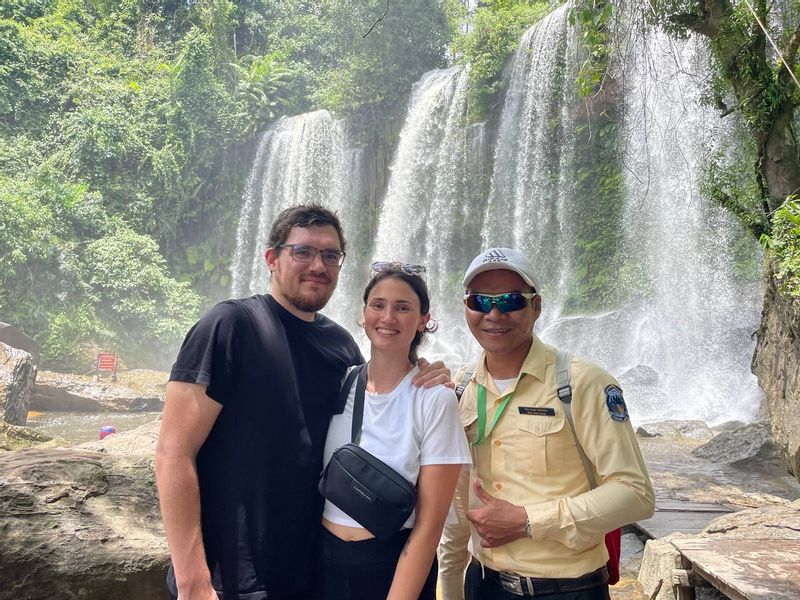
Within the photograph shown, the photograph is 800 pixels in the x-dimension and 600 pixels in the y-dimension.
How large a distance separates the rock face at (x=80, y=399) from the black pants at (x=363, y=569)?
14133 mm

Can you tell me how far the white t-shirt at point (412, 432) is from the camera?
1637 mm

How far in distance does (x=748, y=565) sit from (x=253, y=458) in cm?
167

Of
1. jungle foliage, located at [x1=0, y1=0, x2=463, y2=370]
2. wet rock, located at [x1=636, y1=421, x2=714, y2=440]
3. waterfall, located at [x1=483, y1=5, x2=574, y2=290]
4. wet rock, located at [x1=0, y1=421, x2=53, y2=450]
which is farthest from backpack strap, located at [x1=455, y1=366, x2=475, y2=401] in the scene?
jungle foliage, located at [x1=0, y1=0, x2=463, y2=370]

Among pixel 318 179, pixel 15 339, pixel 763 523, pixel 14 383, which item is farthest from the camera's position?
pixel 318 179

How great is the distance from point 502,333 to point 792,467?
3800 mm

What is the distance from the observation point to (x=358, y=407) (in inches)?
69.2

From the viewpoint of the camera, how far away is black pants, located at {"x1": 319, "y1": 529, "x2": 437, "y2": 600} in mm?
1645

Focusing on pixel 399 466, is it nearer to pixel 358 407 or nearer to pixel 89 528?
pixel 358 407

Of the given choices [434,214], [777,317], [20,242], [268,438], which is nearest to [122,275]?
[20,242]

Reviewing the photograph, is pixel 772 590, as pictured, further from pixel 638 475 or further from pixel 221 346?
pixel 221 346

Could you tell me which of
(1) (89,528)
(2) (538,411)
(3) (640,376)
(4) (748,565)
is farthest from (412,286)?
(3) (640,376)

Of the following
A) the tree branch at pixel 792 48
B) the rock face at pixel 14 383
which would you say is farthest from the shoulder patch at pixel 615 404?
the rock face at pixel 14 383

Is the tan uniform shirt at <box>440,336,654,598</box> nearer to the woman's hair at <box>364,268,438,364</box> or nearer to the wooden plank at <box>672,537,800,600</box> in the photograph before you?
the woman's hair at <box>364,268,438,364</box>

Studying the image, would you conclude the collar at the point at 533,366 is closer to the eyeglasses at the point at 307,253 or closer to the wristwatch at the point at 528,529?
the wristwatch at the point at 528,529
